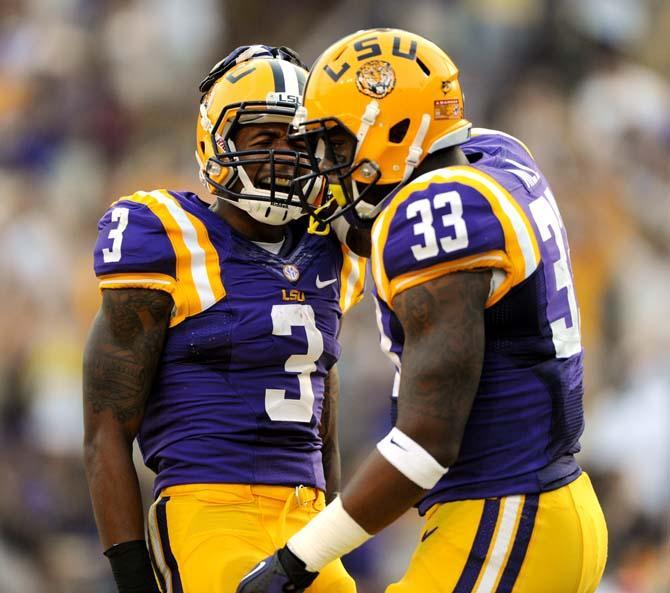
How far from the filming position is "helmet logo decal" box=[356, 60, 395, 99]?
2666 mm

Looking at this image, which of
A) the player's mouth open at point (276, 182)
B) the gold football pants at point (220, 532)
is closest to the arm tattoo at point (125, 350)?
the gold football pants at point (220, 532)

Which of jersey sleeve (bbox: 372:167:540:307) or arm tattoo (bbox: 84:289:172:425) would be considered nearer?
jersey sleeve (bbox: 372:167:540:307)

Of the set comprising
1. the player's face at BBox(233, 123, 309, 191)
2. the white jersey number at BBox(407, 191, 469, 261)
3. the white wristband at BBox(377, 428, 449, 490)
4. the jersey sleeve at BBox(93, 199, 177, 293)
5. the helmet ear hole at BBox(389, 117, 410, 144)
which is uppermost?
the helmet ear hole at BBox(389, 117, 410, 144)

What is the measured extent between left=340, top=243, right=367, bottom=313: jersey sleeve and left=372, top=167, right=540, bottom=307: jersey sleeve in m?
0.71

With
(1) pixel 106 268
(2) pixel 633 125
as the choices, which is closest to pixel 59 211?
(2) pixel 633 125

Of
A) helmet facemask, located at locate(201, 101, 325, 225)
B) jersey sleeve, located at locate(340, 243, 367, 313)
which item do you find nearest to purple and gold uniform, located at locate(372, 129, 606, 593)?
helmet facemask, located at locate(201, 101, 325, 225)

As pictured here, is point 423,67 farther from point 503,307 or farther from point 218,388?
point 218,388

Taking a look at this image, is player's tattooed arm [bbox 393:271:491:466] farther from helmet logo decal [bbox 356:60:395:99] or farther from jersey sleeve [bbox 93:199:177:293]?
jersey sleeve [bbox 93:199:177:293]

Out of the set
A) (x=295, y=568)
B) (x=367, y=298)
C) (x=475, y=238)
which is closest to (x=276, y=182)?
(x=475, y=238)

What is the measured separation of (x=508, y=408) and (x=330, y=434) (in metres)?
0.94

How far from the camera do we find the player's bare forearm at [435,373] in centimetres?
241

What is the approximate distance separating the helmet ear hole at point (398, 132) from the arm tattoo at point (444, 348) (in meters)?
0.40

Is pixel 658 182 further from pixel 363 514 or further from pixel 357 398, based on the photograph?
pixel 363 514

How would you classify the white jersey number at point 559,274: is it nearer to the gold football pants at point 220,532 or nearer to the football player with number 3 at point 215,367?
the football player with number 3 at point 215,367
